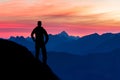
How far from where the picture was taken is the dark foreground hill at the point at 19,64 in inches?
1048

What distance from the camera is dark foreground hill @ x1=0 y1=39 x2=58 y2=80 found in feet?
87.3

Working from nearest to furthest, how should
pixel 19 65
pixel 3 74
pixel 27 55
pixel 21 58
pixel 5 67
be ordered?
pixel 3 74 < pixel 5 67 < pixel 19 65 < pixel 21 58 < pixel 27 55

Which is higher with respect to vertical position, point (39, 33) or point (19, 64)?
point (39, 33)

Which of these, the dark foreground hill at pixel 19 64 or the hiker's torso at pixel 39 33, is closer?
the dark foreground hill at pixel 19 64

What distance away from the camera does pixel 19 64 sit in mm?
28781

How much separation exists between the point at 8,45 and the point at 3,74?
312 inches

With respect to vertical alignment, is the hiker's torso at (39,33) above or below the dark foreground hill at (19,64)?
above

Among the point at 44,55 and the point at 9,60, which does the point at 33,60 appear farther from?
the point at 9,60

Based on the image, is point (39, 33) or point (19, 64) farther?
point (39, 33)

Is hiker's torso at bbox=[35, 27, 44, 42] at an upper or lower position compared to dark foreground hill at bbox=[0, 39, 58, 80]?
upper

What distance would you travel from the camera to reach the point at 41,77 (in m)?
29.0

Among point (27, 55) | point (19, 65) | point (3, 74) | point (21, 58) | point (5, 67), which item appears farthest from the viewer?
point (27, 55)

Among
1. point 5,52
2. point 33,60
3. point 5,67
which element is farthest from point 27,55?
point 5,67

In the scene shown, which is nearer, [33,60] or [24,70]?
[24,70]
